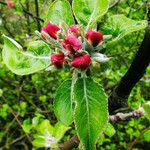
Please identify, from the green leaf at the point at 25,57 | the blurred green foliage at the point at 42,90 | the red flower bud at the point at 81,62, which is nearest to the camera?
the red flower bud at the point at 81,62

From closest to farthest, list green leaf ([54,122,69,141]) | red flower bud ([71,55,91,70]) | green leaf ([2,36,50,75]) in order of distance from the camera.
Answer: red flower bud ([71,55,91,70])
green leaf ([2,36,50,75])
green leaf ([54,122,69,141])

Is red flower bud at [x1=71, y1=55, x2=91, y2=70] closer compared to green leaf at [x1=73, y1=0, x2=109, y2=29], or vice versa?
red flower bud at [x1=71, y1=55, x2=91, y2=70]

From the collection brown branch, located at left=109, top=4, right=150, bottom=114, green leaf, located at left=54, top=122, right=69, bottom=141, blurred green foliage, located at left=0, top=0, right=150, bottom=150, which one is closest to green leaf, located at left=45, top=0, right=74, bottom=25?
brown branch, located at left=109, top=4, right=150, bottom=114

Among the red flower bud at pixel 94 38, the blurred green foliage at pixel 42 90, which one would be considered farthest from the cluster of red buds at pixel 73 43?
the blurred green foliage at pixel 42 90

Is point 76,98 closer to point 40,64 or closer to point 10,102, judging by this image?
point 40,64

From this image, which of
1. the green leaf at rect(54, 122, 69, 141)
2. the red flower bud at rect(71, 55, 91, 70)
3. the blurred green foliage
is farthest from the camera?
the blurred green foliage

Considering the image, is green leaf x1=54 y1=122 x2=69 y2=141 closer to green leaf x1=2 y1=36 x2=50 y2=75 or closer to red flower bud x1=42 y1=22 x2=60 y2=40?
green leaf x1=2 y1=36 x2=50 y2=75

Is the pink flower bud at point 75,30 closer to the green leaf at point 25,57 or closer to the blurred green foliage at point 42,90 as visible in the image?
the green leaf at point 25,57
